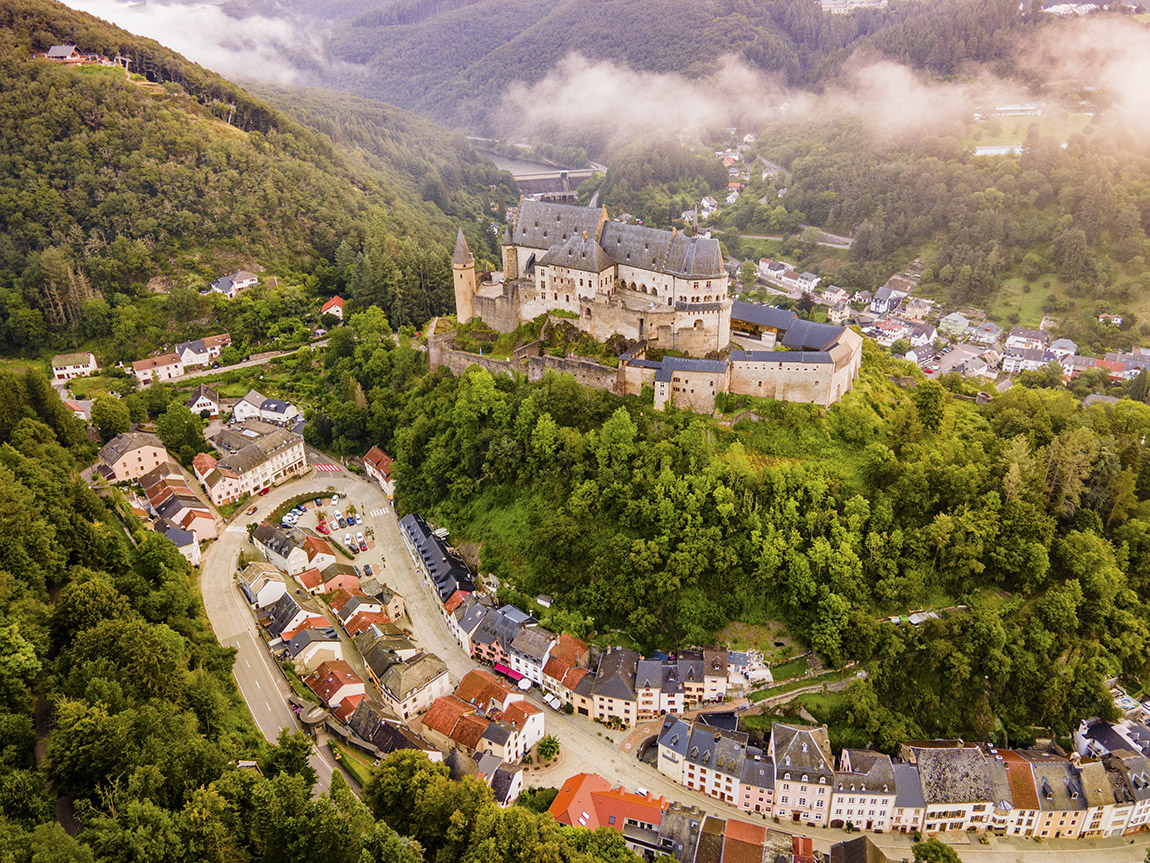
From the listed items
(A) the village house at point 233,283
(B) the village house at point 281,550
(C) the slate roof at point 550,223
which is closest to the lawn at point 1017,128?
(C) the slate roof at point 550,223

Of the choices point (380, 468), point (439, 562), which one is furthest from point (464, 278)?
point (439, 562)

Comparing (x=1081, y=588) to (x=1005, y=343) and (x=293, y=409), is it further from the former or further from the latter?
(x=293, y=409)

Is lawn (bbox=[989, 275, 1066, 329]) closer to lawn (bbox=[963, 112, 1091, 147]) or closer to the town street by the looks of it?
lawn (bbox=[963, 112, 1091, 147])

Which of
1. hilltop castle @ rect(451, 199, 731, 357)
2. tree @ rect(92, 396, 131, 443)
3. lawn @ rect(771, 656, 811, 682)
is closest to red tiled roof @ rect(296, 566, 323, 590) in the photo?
tree @ rect(92, 396, 131, 443)

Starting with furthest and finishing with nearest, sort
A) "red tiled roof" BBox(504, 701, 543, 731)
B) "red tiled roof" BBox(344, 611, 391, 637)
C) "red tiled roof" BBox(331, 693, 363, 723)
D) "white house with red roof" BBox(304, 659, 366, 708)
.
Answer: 1. "red tiled roof" BBox(344, 611, 391, 637)
2. "white house with red roof" BBox(304, 659, 366, 708)
3. "red tiled roof" BBox(331, 693, 363, 723)
4. "red tiled roof" BBox(504, 701, 543, 731)

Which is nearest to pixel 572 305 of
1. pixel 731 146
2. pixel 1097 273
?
pixel 1097 273

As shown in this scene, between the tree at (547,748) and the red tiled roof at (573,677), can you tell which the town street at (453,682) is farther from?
the red tiled roof at (573,677)
